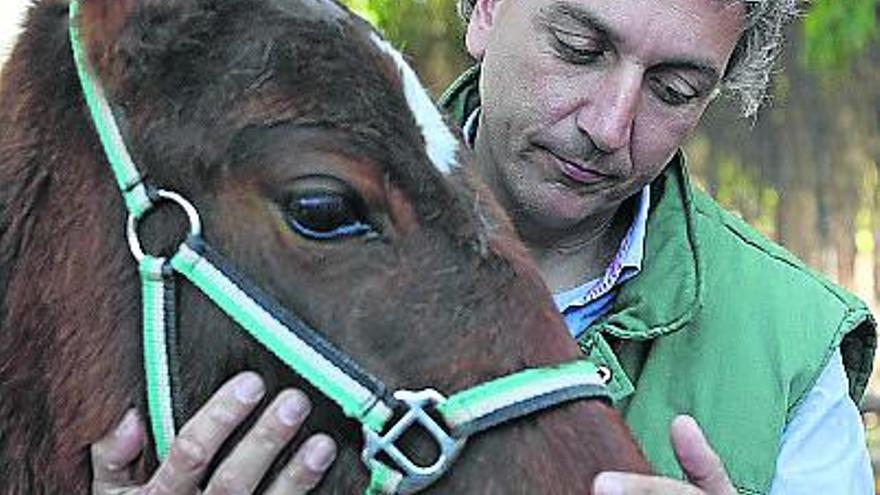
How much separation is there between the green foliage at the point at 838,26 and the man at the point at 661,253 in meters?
4.17

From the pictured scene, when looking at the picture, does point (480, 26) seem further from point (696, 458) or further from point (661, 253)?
point (696, 458)

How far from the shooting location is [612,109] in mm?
2855

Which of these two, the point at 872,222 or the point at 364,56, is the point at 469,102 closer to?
the point at 364,56

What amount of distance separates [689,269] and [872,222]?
10.2 metres

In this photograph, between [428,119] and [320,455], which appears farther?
[428,119]

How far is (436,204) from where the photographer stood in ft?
7.59

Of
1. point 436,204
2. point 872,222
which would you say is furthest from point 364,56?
point 872,222

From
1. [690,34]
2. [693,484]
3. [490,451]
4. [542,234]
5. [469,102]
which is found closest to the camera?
[490,451]

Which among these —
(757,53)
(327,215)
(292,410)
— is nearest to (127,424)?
(292,410)

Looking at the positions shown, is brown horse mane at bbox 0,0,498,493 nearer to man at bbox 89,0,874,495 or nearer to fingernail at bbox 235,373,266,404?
fingernail at bbox 235,373,266,404

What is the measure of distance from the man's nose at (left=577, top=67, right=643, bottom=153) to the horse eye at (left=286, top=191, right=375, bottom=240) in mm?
704

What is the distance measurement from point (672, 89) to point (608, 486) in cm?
99

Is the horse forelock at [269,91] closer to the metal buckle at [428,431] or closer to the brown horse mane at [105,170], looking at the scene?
the brown horse mane at [105,170]

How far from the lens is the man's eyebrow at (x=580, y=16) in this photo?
9.38 feet
